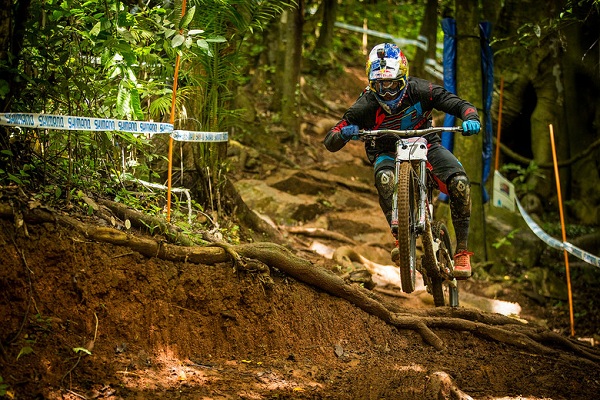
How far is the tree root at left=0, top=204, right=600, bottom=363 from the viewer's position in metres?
4.87

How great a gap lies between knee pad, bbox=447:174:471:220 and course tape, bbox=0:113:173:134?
297cm

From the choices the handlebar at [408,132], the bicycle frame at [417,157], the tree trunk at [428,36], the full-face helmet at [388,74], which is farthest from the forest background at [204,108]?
the tree trunk at [428,36]

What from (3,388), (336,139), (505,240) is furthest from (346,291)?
(505,240)

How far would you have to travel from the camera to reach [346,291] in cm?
612

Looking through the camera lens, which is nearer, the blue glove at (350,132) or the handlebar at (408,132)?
the handlebar at (408,132)

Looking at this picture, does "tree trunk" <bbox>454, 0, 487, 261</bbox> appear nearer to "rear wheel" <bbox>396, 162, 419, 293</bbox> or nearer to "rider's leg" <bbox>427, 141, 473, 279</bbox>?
"rider's leg" <bbox>427, 141, 473, 279</bbox>

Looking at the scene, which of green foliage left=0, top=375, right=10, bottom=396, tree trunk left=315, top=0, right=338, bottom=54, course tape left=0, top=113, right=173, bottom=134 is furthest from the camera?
tree trunk left=315, top=0, right=338, bottom=54

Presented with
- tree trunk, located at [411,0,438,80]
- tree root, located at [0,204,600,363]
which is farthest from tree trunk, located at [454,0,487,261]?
tree trunk, located at [411,0,438,80]

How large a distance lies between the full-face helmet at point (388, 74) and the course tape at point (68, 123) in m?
2.21

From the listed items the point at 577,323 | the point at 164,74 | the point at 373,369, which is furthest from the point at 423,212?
the point at 577,323

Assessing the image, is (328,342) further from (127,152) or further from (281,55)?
(281,55)

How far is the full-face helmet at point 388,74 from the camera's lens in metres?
6.33

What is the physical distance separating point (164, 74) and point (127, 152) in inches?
33.5

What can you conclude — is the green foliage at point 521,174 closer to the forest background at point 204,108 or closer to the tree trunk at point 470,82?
the forest background at point 204,108
